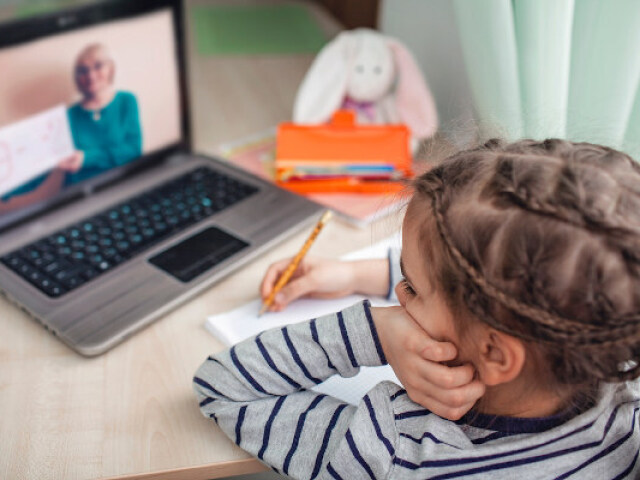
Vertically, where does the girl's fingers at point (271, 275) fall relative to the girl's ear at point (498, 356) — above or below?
below

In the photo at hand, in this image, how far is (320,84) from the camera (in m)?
1.07

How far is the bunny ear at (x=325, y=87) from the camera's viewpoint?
1062 millimetres

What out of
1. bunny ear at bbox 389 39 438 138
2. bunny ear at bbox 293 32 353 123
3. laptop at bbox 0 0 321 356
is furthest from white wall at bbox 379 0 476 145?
laptop at bbox 0 0 321 356

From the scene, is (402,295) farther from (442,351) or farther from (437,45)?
(437,45)

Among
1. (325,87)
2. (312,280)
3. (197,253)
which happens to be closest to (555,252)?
(312,280)

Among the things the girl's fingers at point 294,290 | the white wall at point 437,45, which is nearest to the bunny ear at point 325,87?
the white wall at point 437,45

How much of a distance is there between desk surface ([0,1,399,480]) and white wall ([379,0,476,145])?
0.45 metres

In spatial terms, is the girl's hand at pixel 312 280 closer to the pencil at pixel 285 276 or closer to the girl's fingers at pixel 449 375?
the pencil at pixel 285 276

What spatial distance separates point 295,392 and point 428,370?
142 millimetres

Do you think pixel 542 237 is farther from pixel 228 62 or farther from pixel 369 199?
pixel 228 62

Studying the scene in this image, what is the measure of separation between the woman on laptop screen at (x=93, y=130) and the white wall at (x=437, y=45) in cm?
47

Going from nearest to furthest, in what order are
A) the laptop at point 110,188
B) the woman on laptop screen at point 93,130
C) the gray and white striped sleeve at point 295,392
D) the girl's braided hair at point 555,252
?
the girl's braided hair at point 555,252
the gray and white striped sleeve at point 295,392
the laptop at point 110,188
the woman on laptop screen at point 93,130

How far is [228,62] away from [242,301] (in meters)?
0.83

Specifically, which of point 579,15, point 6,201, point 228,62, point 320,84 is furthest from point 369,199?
point 228,62
